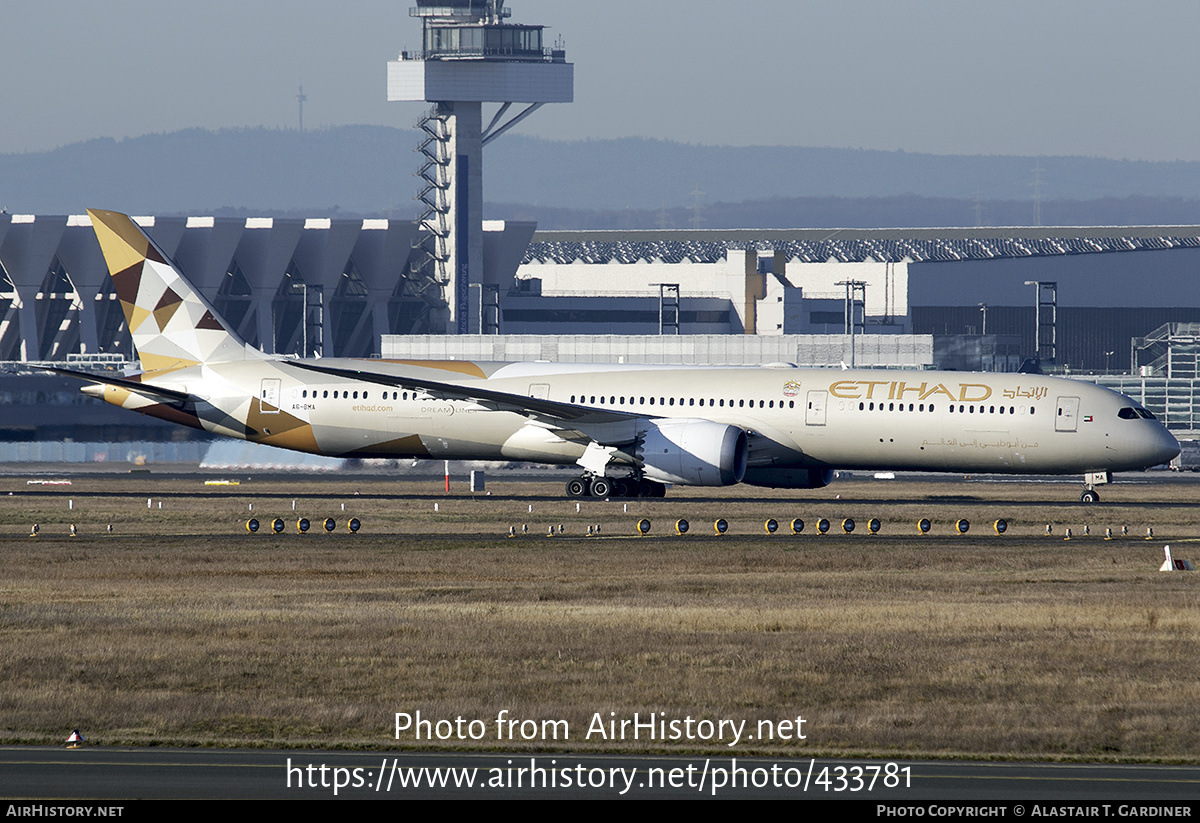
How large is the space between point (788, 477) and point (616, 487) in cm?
554

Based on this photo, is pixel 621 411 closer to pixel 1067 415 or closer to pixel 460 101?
pixel 1067 415

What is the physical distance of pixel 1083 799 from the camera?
1352 cm

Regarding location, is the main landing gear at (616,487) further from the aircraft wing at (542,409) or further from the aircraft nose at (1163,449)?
the aircraft nose at (1163,449)

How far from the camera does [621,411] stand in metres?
49.0

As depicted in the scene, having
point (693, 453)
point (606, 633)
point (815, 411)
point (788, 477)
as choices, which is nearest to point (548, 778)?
point (606, 633)

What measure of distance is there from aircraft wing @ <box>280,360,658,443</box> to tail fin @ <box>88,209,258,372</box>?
19.3 feet

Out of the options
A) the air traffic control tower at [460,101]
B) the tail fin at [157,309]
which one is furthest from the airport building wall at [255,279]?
the tail fin at [157,309]

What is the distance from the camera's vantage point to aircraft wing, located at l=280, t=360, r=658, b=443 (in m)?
47.9

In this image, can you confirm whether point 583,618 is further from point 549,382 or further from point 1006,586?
point 549,382

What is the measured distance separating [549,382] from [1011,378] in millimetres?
14517

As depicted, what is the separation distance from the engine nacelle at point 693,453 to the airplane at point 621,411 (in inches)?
2.1

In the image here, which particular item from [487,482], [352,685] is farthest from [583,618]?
[487,482]

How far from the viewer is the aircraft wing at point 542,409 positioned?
4788 cm

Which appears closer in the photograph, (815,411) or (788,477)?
(815,411)
